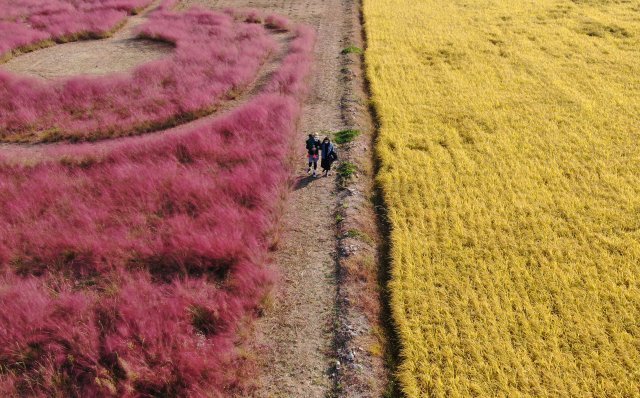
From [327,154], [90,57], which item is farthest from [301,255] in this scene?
[90,57]

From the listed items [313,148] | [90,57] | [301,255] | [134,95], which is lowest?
[301,255]

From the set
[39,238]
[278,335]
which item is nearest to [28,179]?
[39,238]

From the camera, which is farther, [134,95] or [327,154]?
[134,95]

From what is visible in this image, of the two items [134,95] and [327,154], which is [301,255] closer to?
[327,154]

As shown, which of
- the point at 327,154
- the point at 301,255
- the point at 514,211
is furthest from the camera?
the point at 327,154

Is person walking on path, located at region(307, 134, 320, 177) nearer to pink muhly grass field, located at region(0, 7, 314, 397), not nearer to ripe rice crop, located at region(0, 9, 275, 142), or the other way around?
pink muhly grass field, located at region(0, 7, 314, 397)

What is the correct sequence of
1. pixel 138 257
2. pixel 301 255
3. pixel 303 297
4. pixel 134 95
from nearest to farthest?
pixel 303 297 → pixel 138 257 → pixel 301 255 → pixel 134 95

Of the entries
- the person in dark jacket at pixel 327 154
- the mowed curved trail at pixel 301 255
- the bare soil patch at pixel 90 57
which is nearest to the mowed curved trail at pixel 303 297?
the mowed curved trail at pixel 301 255
